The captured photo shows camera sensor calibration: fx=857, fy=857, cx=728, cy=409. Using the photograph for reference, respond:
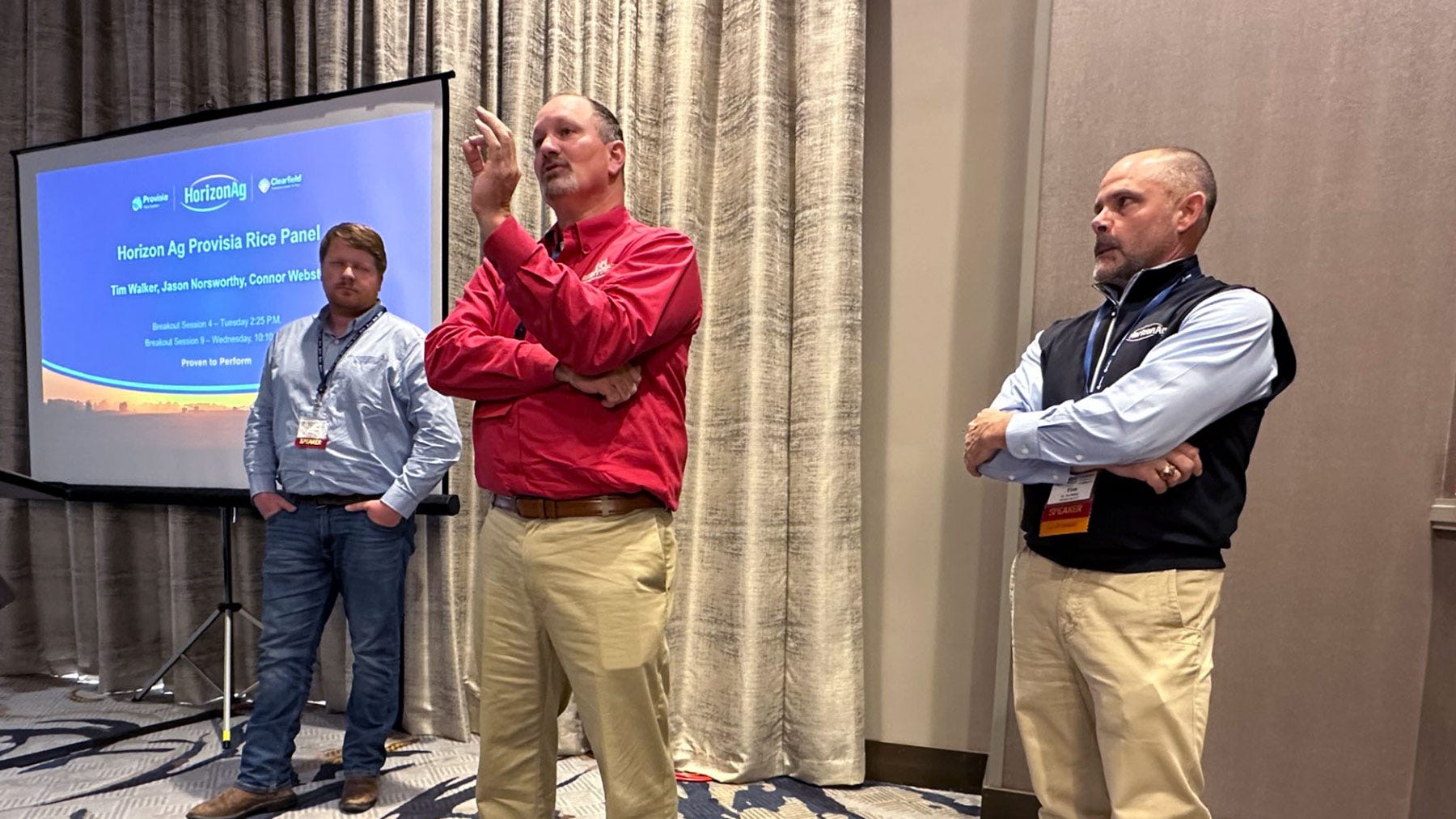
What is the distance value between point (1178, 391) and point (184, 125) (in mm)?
3397

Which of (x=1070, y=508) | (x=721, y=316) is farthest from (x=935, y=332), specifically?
(x=1070, y=508)

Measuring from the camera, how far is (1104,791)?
1.55m

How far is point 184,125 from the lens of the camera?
10.3 ft

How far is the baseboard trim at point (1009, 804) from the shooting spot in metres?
2.23

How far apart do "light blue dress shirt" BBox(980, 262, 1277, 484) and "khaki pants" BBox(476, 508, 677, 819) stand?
0.75 m

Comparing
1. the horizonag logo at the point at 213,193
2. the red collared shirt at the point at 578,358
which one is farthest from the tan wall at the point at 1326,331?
the horizonag logo at the point at 213,193

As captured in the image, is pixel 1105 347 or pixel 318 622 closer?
pixel 1105 347

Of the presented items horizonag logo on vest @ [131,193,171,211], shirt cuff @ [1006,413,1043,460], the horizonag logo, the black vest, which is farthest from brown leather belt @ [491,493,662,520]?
horizonag logo on vest @ [131,193,171,211]

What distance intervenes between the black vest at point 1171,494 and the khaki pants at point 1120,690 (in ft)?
0.10

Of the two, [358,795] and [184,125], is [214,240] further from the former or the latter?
[358,795]

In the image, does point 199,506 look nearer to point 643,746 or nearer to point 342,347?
point 342,347

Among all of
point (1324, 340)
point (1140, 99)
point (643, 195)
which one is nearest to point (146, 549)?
point (643, 195)

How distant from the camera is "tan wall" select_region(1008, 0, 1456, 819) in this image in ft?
6.65

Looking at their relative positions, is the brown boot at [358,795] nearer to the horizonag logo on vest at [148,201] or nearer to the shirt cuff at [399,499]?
the shirt cuff at [399,499]
